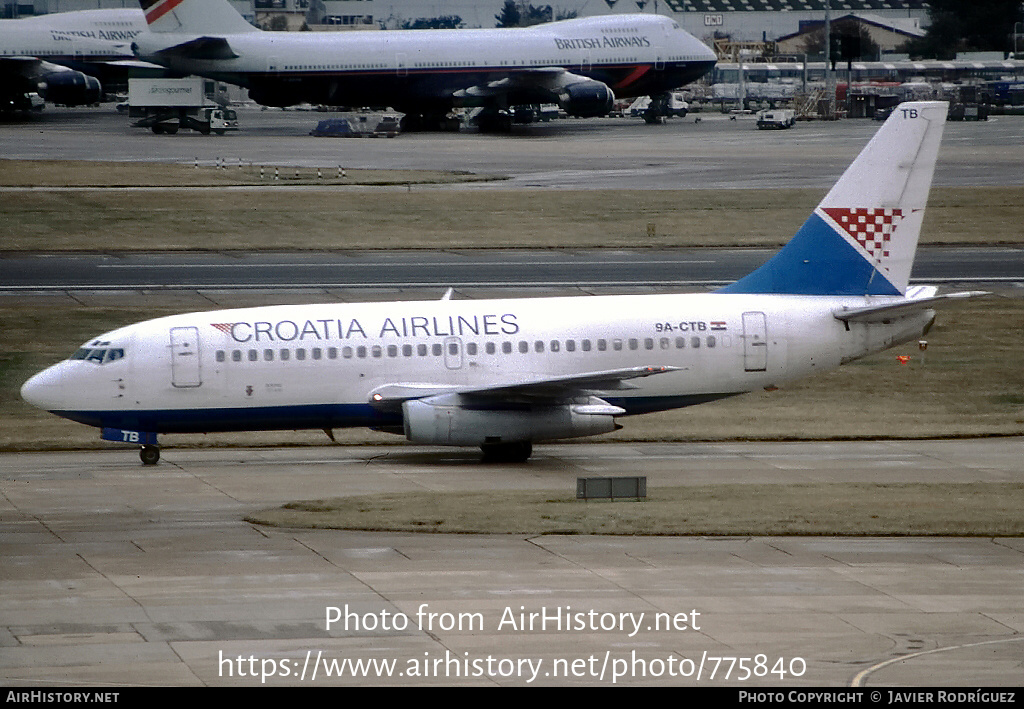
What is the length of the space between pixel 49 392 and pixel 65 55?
95.7 m

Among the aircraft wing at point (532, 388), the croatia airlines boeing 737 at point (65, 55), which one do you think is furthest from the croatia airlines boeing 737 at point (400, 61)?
the aircraft wing at point (532, 388)

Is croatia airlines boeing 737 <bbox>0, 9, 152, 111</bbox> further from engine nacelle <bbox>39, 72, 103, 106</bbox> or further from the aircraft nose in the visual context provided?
the aircraft nose

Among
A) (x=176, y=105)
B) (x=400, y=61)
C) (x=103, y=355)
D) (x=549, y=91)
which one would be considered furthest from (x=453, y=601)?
(x=176, y=105)

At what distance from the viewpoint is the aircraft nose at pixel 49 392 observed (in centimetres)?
3191

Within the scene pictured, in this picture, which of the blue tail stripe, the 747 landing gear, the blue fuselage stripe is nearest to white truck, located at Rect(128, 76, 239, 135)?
the 747 landing gear

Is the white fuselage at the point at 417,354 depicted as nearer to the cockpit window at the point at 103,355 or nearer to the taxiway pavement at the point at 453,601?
the cockpit window at the point at 103,355

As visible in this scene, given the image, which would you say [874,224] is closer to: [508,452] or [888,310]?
[888,310]

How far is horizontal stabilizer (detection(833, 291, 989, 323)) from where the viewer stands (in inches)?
1297

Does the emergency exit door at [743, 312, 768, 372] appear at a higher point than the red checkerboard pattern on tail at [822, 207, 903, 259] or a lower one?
lower

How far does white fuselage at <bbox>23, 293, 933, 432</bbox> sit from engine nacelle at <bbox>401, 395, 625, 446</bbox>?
740 mm

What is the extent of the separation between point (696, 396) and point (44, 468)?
14.7 meters

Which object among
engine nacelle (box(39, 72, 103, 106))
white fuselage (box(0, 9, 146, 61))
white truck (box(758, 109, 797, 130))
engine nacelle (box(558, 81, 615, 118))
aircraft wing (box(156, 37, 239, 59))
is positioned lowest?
white truck (box(758, 109, 797, 130))


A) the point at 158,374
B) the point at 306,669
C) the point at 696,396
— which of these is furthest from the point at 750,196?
the point at 306,669

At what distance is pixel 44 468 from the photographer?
105 feet
